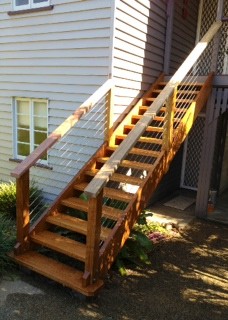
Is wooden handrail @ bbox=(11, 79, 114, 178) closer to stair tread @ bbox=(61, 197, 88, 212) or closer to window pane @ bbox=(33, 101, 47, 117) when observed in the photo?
stair tread @ bbox=(61, 197, 88, 212)

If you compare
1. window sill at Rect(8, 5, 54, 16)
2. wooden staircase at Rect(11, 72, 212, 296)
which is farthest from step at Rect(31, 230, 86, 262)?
window sill at Rect(8, 5, 54, 16)

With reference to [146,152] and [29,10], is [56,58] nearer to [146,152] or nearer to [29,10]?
[29,10]

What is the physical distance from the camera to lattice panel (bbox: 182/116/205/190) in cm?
912

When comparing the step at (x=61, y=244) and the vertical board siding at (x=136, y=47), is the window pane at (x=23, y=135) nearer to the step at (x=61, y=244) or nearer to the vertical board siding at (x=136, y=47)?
the vertical board siding at (x=136, y=47)

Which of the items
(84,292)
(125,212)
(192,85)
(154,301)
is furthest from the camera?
(192,85)

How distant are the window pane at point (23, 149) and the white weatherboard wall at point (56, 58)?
0.18 m

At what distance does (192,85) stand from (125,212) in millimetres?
3407

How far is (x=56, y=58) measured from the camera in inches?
233

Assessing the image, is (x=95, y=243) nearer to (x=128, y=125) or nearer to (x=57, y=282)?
(x=57, y=282)

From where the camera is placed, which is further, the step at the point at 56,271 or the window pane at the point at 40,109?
the window pane at the point at 40,109

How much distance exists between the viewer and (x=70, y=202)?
16.0 feet

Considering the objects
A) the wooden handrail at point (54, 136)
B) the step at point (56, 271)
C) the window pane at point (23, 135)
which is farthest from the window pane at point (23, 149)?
the step at point (56, 271)

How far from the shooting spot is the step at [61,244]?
4.04 metres

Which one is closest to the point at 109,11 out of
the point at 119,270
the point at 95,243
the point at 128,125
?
the point at 128,125
